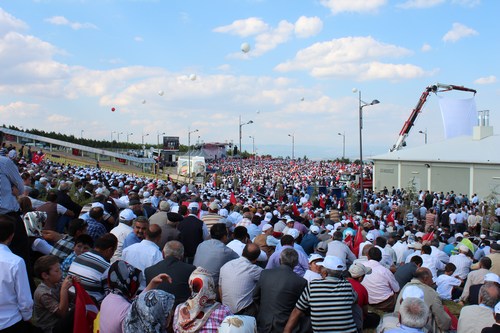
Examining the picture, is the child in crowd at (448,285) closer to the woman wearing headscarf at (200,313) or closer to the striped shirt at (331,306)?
the striped shirt at (331,306)

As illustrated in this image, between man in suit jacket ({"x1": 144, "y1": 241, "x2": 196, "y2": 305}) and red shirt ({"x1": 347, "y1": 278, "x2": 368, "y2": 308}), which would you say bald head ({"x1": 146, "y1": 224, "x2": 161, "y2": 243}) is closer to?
man in suit jacket ({"x1": 144, "y1": 241, "x2": 196, "y2": 305})

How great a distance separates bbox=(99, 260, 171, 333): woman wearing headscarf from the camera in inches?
163

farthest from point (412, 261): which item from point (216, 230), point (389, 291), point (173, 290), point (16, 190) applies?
point (16, 190)

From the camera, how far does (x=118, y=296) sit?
4.24 meters

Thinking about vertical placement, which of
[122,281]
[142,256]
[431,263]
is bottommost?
[431,263]

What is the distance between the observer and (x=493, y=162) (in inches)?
1251

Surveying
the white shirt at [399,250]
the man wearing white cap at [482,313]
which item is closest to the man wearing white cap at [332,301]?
the man wearing white cap at [482,313]

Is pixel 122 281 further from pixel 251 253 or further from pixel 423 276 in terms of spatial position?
pixel 423 276

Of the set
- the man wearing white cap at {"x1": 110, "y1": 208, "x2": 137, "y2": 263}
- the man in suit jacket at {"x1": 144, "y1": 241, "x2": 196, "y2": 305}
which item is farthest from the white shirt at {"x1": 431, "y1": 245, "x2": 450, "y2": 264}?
the man in suit jacket at {"x1": 144, "y1": 241, "x2": 196, "y2": 305}

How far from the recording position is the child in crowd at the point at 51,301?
464 cm

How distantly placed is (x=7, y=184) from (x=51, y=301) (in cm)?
132

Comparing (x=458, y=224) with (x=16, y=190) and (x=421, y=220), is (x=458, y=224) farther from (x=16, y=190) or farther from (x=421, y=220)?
(x=16, y=190)

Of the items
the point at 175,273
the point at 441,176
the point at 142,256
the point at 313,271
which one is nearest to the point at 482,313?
the point at 313,271

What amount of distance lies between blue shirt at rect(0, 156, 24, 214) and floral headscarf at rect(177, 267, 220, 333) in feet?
7.22
